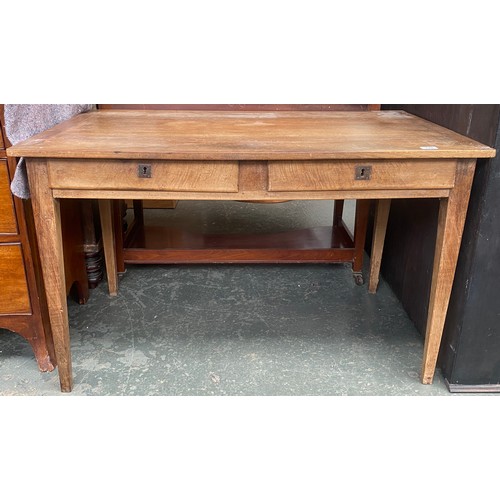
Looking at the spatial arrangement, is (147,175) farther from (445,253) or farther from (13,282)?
(445,253)

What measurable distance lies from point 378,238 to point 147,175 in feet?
4.30

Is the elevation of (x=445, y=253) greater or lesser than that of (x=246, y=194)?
lesser

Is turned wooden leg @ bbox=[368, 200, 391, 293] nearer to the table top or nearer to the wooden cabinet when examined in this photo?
the table top

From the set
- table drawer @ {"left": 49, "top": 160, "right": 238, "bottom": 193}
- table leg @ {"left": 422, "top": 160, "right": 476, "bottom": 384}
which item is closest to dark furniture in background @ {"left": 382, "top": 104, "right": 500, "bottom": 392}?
table leg @ {"left": 422, "top": 160, "right": 476, "bottom": 384}

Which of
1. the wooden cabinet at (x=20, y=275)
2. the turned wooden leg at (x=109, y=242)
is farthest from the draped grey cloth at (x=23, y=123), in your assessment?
the turned wooden leg at (x=109, y=242)

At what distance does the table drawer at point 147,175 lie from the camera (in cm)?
144

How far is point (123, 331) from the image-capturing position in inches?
83.5

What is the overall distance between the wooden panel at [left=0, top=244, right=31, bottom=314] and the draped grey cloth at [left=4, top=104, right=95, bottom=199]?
27 cm

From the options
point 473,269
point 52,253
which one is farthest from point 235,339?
point 473,269

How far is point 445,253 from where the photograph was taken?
5.22ft

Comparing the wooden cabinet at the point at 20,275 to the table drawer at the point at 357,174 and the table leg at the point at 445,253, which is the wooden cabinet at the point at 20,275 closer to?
the table drawer at the point at 357,174

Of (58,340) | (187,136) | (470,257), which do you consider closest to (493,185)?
(470,257)

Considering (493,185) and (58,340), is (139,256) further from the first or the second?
(493,185)

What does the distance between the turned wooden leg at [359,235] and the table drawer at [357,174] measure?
38.0 inches
